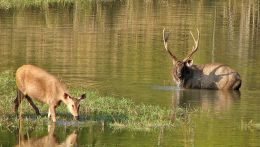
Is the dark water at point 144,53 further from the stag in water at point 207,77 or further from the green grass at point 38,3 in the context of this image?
the green grass at point 38,3

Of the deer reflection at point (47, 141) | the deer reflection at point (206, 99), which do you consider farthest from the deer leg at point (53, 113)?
the deer reflection at point (206, 99)

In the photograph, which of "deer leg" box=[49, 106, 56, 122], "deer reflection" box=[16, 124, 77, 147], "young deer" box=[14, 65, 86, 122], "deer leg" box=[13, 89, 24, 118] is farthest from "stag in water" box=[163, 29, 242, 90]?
"deer reflection" box=[16, 124, 77, 147]

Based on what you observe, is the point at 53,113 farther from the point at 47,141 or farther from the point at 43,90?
the point at 47,141

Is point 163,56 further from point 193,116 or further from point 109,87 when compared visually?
point 193,116

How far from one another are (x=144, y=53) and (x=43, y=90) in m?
12.9

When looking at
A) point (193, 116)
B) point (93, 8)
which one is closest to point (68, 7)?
point (93, 8)

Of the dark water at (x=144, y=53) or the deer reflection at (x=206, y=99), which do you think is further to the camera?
the deer reflection at (x=206, y=99)

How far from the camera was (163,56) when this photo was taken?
A: 28.9 m

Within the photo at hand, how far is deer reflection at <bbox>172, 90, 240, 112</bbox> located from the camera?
19938 mm

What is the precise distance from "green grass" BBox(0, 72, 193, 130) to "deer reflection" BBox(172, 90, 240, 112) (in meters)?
1.00

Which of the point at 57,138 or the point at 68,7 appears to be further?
the point at 68,7

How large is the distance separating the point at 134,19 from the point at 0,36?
8.90 metres

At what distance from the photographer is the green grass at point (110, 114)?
54.4 ft

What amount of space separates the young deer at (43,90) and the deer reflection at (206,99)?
3660 millimetres
